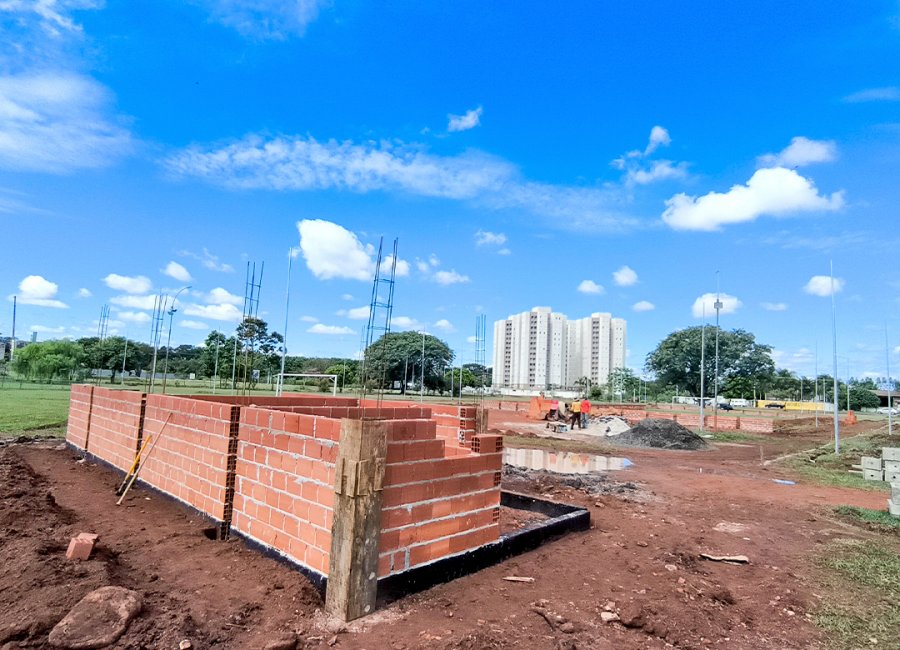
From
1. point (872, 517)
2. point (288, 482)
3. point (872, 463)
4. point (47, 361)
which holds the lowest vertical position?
point (872, 517)

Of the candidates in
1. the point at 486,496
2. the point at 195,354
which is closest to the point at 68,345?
the point at 195,354

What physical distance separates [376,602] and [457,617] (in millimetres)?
541

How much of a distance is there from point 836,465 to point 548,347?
2226 inches

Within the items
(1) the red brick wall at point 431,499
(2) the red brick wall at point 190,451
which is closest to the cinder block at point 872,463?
(1) the red brick wall at point 431,499

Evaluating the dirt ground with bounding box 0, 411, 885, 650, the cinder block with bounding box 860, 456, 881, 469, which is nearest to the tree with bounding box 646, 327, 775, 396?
the cinder block with bounding box 860, 456, 881, 469

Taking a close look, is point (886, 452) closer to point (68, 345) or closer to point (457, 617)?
point (457, 617)

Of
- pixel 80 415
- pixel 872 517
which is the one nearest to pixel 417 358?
pixel 80 415

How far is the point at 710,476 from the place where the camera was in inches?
439

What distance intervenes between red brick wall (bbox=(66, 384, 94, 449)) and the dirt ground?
1.84 m

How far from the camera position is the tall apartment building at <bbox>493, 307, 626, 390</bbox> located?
64819 mm

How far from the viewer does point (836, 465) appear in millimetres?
13328

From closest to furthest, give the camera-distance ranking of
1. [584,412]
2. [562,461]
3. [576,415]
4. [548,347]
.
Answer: [562,461] → [576,415] → [584,412] → [548,347]

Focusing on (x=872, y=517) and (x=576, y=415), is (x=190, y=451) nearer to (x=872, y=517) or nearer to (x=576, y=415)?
(x=872, y=517)

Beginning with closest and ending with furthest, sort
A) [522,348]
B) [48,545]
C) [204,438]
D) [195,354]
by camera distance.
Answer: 1. [48,545]
2. [204,438]
3. [195,354]
4. [522,348]
